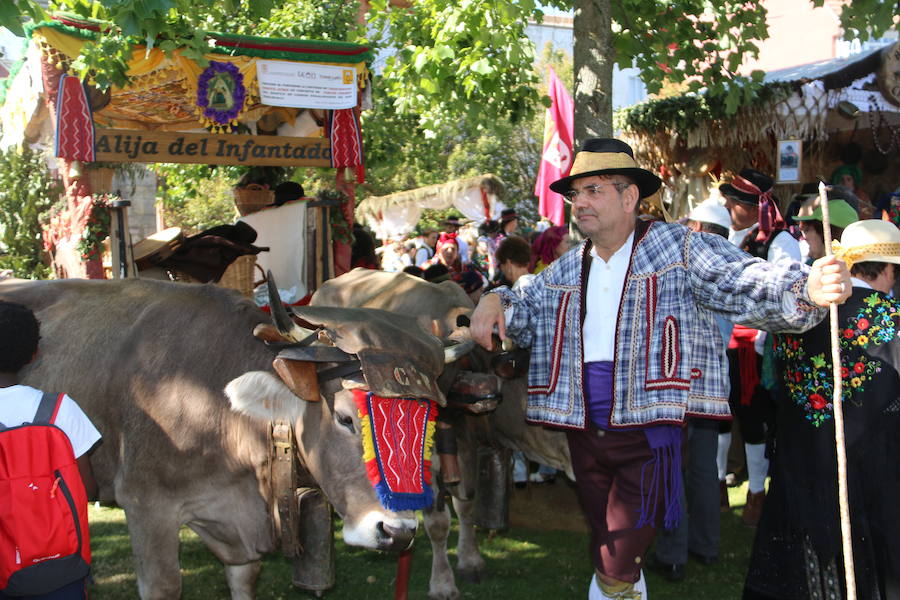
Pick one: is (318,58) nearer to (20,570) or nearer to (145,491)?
(145,491)

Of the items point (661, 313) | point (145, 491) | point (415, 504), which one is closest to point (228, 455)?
point (145, 491)

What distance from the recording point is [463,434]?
16.2 ft

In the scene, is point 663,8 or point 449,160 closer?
point 663,8

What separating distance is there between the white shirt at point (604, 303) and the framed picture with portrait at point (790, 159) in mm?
5357

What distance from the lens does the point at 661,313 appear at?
3.44 metres

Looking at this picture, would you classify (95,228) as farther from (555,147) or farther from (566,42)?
(566,42)

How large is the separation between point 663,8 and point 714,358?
15.0ft

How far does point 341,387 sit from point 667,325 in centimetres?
135

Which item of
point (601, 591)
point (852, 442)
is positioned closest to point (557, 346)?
point (601, 591)

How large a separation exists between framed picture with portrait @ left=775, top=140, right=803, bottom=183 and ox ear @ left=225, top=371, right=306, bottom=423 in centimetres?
634

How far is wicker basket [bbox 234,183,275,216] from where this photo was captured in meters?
8.55

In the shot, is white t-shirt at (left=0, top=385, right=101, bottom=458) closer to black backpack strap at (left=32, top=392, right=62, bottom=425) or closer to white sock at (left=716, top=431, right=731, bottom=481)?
black backpack strap at (left=32, top=392, right=62, bottom=425)

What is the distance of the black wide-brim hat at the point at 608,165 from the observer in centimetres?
348

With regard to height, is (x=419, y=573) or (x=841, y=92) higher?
(x=841, y=92)
